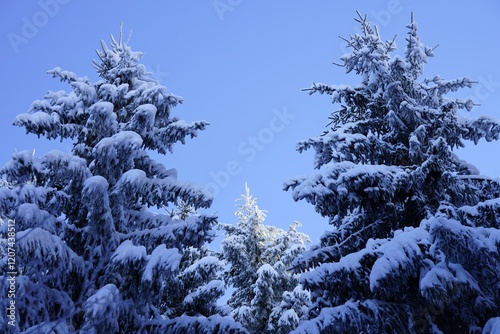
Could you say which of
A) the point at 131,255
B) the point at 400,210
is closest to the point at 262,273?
the point at 400,210

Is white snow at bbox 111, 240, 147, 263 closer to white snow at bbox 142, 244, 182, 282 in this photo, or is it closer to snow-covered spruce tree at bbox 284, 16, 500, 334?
white snow at bbox 142, 244, 182, 282

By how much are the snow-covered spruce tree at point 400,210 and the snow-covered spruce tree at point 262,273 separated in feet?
25.5

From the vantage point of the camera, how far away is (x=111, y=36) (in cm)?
1100

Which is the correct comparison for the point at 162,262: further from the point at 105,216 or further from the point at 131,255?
the point at 105,216

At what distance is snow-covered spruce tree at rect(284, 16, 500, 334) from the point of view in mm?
5266

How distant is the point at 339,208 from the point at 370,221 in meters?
1.31

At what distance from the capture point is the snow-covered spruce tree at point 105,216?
6.24 m

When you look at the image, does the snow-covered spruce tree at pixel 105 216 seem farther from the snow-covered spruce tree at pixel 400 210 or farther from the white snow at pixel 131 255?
the snow-covered spruce tree at pixel 400 210

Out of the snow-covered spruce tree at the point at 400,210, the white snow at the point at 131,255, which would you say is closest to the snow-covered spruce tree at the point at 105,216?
the white snow at the point at 131,255

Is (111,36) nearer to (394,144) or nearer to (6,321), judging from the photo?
(394,144)

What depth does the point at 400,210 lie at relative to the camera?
7.98 meters

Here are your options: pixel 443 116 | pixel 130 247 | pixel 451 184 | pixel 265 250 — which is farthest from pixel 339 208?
pixel 265 250

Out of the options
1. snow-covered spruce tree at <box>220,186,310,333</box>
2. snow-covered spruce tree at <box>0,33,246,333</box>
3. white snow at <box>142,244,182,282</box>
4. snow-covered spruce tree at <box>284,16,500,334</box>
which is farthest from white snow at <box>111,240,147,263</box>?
snow-covered spruce tree at <box>220,186,310,333</box>

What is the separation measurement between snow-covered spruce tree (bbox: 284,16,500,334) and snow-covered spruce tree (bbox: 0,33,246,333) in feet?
7.26
